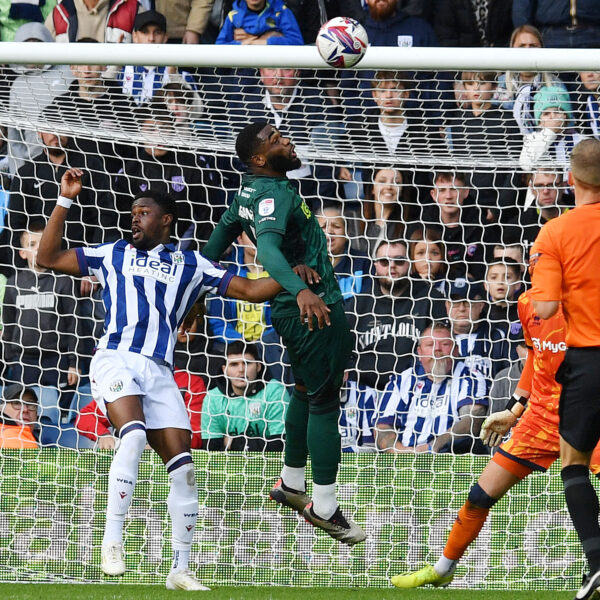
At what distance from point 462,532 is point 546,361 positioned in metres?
0.97

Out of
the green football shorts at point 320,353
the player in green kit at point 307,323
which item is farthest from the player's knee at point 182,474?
the green football shorts at point 320,353

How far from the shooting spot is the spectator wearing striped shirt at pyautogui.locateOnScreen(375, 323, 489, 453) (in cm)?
747

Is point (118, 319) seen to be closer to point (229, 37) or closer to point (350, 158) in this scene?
point (350, 158)

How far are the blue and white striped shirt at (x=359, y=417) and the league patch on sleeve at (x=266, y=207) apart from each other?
2.39 m

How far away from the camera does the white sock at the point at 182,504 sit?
5477 mm

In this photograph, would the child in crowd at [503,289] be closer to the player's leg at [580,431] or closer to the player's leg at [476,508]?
the player's leg at [476,508]

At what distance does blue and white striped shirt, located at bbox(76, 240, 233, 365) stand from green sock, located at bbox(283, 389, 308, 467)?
0.76m

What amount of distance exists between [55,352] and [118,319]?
2.59m

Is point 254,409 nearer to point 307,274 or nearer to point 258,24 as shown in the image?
point 307,274

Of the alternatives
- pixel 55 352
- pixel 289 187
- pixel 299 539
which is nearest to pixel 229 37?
pixel 55 352

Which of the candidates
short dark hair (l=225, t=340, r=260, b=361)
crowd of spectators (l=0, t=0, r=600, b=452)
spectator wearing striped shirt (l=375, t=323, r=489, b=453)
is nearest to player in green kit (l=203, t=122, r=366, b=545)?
crowd of spectators (l=0, t=0, r=600, b=452)

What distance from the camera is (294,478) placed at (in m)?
6.00

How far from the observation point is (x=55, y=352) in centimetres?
804

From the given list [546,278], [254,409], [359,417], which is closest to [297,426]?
[254,409]
